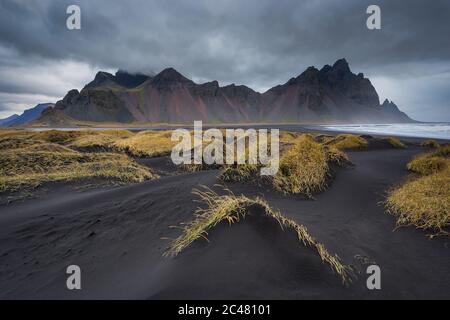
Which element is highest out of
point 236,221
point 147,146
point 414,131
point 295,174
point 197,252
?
point 414,131

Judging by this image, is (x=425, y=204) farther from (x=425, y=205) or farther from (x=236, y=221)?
(x=236, y=221)

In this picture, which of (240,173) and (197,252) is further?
(240,173)

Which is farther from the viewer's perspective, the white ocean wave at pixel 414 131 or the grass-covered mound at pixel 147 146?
the white ocean wave at pixel 414 131

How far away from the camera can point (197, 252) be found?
157 inches

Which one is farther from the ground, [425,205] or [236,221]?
[236,221]

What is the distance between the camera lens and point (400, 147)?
23.1 metres

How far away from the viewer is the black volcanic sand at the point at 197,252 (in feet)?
11.2

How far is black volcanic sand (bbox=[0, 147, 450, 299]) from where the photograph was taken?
3418 millimetres

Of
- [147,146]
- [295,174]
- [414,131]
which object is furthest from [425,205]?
[414,131]

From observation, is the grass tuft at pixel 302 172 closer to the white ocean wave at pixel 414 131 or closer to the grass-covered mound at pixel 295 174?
the grass-covered mound at pixel 295 174

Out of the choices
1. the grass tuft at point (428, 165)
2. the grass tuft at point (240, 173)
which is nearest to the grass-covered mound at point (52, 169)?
the grass tuft at point (240, 173)

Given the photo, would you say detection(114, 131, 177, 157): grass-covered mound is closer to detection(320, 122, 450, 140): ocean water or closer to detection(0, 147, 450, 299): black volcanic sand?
detection(0, 147, 450, 299): black volcanic sand

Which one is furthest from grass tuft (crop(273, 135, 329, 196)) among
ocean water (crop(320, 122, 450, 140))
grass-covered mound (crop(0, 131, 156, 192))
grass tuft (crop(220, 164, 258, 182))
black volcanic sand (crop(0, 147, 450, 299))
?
ocean water (crop(320, 122, 450, 140))
